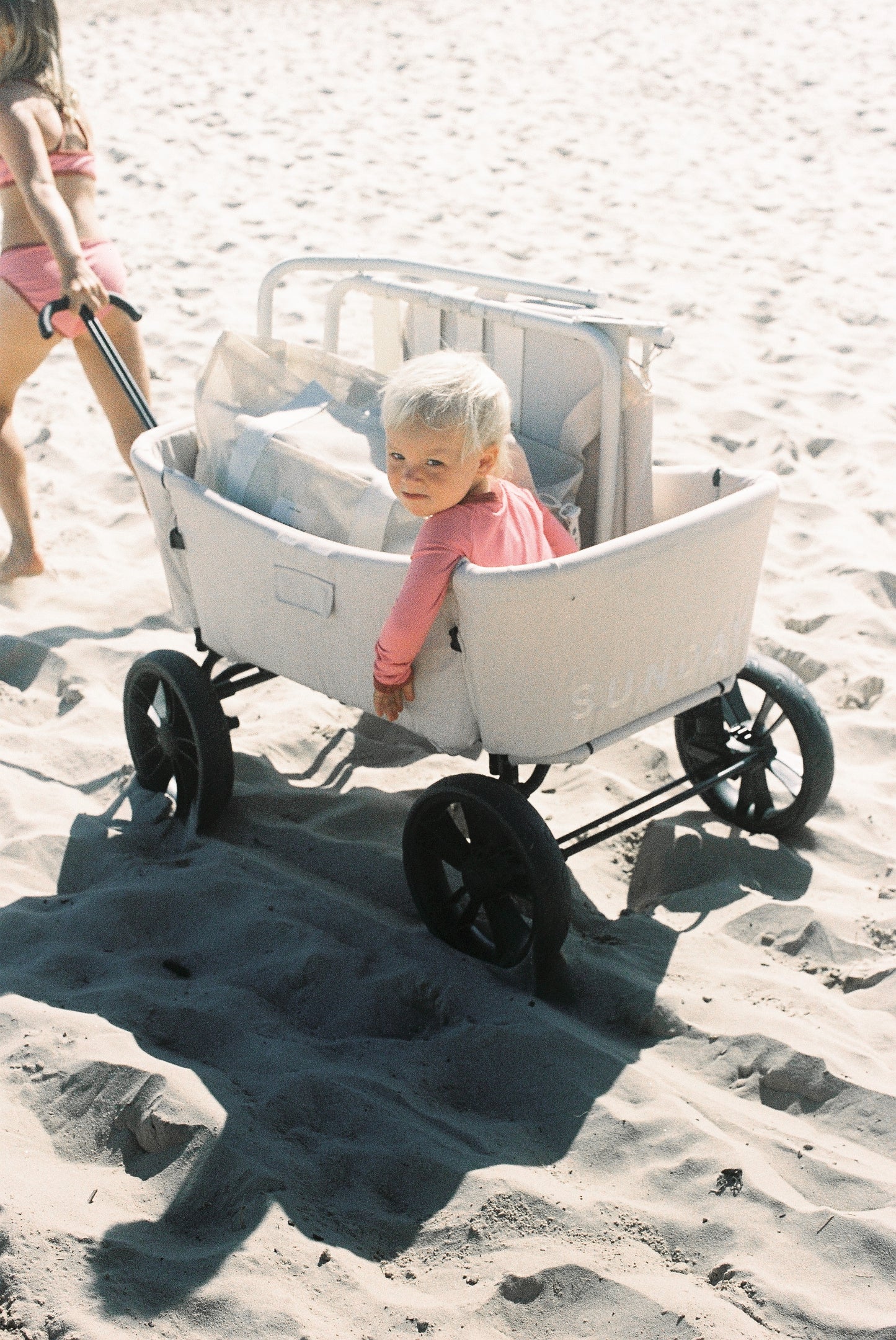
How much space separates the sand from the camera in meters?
1.93

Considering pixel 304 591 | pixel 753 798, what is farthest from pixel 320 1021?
pixel 753 798

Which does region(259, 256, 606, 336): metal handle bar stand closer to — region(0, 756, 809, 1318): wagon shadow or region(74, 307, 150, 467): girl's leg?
region(74, 307, 150, 467): girl's leg

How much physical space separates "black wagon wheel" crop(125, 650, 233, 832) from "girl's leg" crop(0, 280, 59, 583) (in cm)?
110

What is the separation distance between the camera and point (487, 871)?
2496mm

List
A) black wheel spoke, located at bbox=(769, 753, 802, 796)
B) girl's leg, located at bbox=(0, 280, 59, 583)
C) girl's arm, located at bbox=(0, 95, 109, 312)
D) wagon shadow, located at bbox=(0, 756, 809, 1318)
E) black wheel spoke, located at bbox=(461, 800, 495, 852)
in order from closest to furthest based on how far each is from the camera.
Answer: wagon shadow, located at bbox=(0, 756, 809, 1318) < black wheel spoke, located at bbox=(461, 800, 495, 852) < black wheel spoke, located at bbox=(769, 753, 802, 796) < girl's arm, located at bbox=(0, 95, 109, 312) < girl's leg, located at bbox=(0, 280, 59, 583)

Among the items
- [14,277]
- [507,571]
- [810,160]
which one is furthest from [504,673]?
[810,160]

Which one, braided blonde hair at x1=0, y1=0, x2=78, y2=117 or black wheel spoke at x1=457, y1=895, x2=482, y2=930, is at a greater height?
braided blonde hair at x1=0, y1=0, x2=78, y2=117

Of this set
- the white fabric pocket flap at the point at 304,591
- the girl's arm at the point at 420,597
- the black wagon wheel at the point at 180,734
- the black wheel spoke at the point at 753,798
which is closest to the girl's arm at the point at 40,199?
the black wagon wheel at the point at 180,734

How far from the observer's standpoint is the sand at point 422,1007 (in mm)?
1935

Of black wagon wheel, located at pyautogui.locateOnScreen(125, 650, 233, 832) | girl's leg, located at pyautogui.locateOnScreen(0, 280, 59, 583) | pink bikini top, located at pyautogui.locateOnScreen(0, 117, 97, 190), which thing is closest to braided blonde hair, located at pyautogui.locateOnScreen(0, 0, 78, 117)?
pink bikini top, located at pyautogui.locateOnScreen(0, 117, 97, 190)

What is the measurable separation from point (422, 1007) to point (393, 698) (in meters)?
0.59

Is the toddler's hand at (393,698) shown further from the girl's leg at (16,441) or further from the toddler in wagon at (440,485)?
the girl's leg at (16,441)

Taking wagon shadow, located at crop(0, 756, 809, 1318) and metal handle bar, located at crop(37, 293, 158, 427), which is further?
metal handle bar, located at crop(37, 293, 158, 427)

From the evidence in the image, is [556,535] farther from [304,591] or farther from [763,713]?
[763,713]
